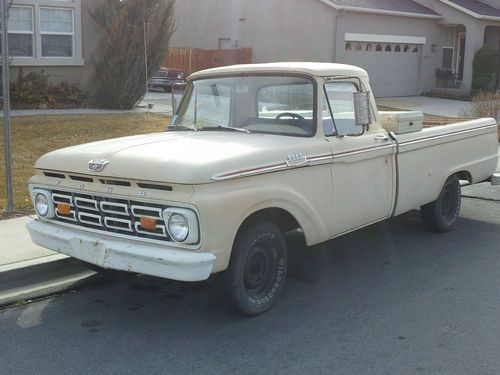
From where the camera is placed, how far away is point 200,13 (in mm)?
30469

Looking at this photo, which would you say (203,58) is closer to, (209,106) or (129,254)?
(209,106)

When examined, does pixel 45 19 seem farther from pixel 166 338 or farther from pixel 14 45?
pixel 166 338

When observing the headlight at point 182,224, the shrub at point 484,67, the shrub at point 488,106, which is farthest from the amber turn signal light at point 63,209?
the shrub at point 484,67

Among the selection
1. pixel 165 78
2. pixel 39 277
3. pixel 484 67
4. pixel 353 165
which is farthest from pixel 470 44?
pixel 39 277

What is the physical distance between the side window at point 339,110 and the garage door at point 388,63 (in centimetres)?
1929

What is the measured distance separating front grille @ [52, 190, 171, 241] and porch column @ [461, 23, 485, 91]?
2508 centimetres

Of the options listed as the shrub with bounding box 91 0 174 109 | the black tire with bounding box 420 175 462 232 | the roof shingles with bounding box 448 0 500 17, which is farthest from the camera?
the roof shingles with bounding box 448 0 500 17

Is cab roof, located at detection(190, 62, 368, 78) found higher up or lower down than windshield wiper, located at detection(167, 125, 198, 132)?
higher up

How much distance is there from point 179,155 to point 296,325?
4.97ft

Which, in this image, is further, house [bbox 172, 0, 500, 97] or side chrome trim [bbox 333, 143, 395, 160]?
house [bbox 172, 0, 500, 97]

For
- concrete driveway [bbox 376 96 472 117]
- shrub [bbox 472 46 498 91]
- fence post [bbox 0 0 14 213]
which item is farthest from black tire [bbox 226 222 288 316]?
shrub [bbox 472 46 498 91]

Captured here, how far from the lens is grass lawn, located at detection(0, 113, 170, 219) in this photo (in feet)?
29.4

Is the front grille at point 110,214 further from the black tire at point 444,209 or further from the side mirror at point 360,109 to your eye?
the black tire at point 444,209

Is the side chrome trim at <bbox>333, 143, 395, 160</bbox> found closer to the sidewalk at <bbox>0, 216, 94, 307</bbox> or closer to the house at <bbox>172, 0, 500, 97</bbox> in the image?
the sidewalk at <bbox>0, 216, 94, 307</bbox>
